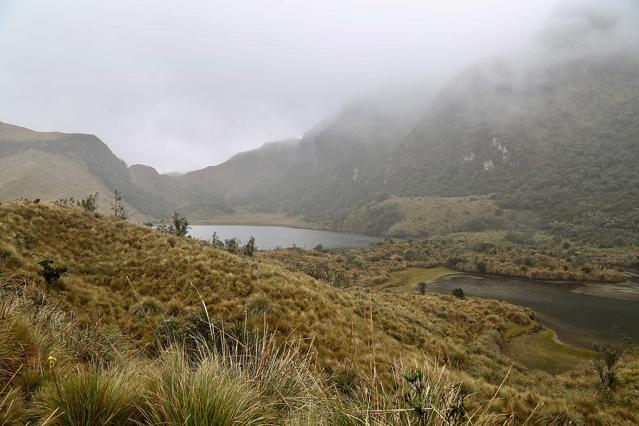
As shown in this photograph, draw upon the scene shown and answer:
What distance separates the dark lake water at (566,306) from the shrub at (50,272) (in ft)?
130

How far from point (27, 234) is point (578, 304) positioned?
6038 cm

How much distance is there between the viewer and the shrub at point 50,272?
1012cm

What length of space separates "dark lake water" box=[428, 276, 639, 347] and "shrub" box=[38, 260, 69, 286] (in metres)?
39.7

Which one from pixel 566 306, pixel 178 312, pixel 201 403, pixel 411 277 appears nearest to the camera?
pixel 201 403

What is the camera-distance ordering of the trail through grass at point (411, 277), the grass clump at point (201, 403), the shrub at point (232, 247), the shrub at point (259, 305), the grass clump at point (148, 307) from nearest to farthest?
the grass clump at point (201, 403) < the grass clump at point (148, 307) < the shrub at point (259, 305) < the shrub at point (232, 247) < the trail through grass at point (411, 277)

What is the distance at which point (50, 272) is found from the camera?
10.3 metres

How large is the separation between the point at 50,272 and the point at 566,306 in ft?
187

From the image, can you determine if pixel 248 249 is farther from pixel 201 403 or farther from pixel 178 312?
pixel 201 403

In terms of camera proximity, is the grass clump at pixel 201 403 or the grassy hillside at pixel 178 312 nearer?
the grass clump at pixel 201 403

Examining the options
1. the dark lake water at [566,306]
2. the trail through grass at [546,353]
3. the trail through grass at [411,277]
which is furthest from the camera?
the trail through grass at [411,277]

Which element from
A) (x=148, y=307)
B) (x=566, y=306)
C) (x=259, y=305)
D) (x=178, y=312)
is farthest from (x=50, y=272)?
(x=566, y=306)

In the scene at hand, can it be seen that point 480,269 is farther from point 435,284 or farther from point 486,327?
point 486,327

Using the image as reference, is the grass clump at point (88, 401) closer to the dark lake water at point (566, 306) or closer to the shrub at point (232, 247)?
the shrub at point (232, 247)

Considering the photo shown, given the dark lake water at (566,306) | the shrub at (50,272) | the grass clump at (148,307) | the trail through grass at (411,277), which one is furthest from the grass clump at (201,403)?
the trail through grass at (411,277)
